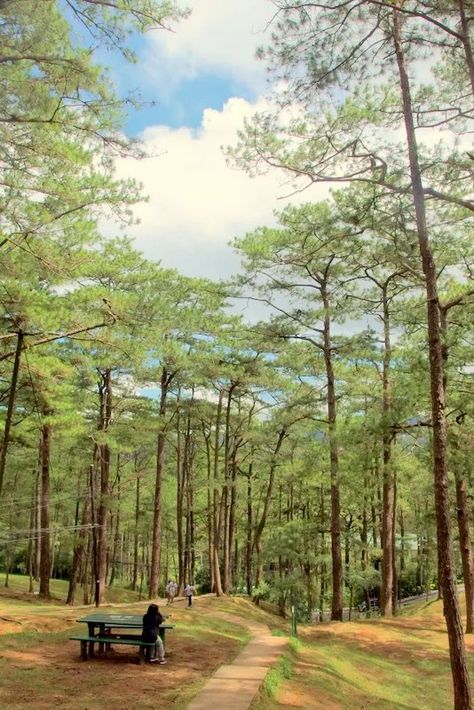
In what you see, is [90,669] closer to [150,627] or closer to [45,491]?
[150,627]

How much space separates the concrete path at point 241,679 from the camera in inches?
260

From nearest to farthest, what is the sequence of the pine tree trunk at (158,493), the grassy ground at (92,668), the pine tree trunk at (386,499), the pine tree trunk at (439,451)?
the grassy ground at (92,668), the pine tree trunk at (439,451), the pine tree trunk at (386,499), the pine tree trunk at (158,493)

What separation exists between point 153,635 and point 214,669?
3.66 ft

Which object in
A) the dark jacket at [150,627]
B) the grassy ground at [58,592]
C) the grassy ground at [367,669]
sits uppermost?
the dark jacket at [150,627]

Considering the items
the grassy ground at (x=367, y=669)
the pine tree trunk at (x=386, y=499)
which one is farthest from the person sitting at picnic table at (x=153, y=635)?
the pine tree trunk at (x=386, y=499)

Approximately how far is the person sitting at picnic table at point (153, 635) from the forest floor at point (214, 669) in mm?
268

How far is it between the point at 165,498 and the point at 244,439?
45.0ft

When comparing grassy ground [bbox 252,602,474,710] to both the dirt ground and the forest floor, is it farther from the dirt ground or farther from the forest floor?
the dirt ground

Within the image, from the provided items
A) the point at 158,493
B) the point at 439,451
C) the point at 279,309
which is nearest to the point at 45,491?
the point at 158,493

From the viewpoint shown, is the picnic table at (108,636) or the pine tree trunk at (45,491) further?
the pine tree trunk at (45,491)

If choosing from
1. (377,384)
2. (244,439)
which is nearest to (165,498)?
(244,439)

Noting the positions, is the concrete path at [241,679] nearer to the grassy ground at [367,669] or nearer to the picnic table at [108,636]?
the grassy ground at [367,669]

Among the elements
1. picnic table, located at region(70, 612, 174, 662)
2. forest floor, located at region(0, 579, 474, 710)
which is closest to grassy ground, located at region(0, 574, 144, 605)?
forest floor, located at region(0, 579, 474, 710)

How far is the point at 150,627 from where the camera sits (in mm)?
8992
